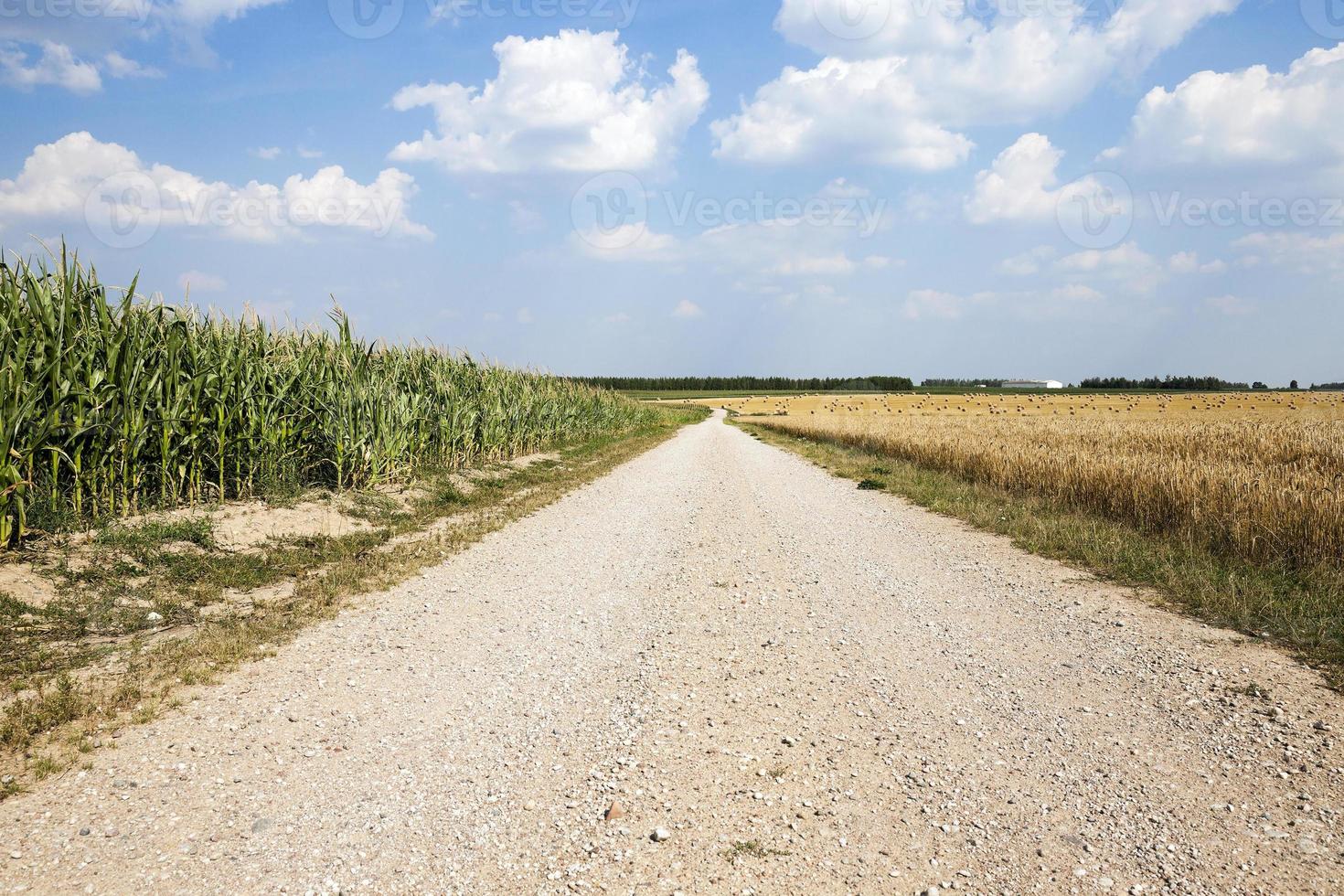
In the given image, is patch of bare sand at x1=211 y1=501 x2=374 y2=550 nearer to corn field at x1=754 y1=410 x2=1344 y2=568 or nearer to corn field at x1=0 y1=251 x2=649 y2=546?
corn field at x1=0 y1=251 x2=649 y2=546

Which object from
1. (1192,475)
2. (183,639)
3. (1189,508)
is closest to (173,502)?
(183,639)

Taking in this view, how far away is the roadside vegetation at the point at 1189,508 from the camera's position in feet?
23.1

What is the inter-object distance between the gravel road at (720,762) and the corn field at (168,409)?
4.63m

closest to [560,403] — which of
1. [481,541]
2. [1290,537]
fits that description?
[481,541]

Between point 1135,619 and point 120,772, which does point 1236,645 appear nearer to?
point 1135,619

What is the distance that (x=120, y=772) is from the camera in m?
3.86

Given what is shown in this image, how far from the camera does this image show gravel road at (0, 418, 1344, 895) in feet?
10.4

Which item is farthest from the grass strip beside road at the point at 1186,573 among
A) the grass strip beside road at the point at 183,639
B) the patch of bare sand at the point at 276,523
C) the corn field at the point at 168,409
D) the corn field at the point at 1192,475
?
the corn field at the point at 168,409

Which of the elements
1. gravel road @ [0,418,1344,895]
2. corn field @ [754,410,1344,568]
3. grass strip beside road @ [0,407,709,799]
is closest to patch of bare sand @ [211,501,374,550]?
grass strip beside road @ [0,407,709,799]

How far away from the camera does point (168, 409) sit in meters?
9.93

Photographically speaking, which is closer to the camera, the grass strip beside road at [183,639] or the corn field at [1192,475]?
the grass strip beside road at [183,639]

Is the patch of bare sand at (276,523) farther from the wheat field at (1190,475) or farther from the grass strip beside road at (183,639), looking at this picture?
the wheat field at (1190,475)

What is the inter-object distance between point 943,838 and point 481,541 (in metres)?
8.29

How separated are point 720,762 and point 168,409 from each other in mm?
9848
